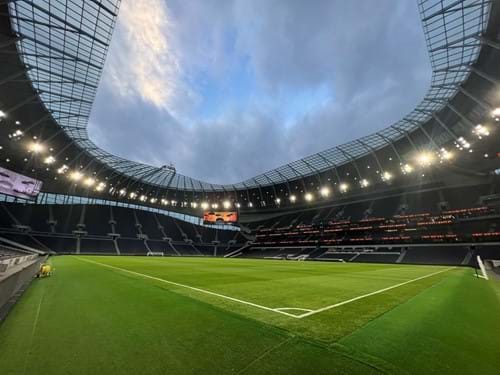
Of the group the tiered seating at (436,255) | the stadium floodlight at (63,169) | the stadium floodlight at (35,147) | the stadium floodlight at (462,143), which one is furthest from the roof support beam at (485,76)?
the stadium floodlight at (63,169)

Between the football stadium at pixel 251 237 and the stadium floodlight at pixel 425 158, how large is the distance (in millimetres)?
489

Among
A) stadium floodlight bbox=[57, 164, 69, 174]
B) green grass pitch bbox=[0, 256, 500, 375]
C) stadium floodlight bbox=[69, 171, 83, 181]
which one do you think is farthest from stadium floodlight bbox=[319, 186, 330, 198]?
stadium floodlight bbox=[57, 164, 69, 174]

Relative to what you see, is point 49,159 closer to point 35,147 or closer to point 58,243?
point 35,147

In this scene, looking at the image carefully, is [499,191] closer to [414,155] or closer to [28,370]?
[414,155]

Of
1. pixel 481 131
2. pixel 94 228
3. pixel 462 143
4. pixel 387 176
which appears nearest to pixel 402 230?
pixel 387 176

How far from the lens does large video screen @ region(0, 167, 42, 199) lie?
125ft

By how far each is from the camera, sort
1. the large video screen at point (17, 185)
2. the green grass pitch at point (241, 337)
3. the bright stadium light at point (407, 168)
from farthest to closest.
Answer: the bright stadium light at point (407, 168) → the large video screen at point (17, 185) → the green grass pitch at point (241, 337)

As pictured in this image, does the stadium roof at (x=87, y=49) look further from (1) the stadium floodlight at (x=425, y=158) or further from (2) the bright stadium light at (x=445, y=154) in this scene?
(1) the stadium floodlight at (x=425, y=158)

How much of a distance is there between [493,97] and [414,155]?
22261mm

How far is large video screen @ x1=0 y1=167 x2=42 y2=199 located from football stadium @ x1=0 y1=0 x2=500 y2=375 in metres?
0.36

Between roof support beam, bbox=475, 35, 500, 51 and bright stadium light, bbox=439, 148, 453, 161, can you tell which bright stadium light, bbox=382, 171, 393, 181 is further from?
roof support beam, bbox=475, 35, 500, 51

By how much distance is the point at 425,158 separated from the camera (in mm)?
51156

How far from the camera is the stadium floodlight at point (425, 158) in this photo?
5088cm

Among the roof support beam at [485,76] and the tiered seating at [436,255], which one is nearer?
the roof support beam at [485,76]
